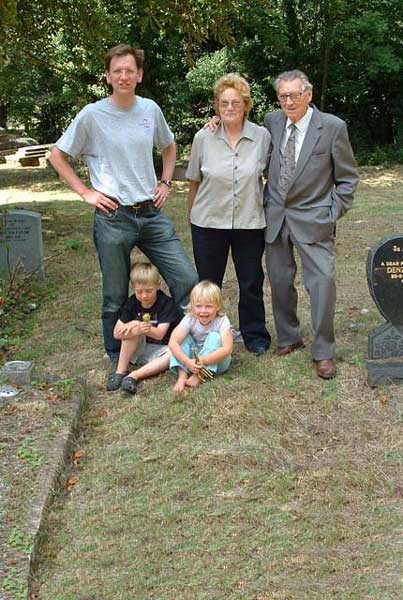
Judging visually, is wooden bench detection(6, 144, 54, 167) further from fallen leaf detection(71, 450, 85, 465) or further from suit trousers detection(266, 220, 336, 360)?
fallen leaf detection(71, 450, 85, 465)

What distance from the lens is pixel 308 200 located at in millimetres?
4703

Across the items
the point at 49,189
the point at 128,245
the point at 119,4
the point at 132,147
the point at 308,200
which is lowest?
the point at 49,189

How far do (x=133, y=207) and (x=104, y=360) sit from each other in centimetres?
128

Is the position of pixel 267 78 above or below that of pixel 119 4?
below

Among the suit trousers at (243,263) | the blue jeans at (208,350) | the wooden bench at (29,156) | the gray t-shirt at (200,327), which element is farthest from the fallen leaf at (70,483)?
the wooden bench at (29,156)

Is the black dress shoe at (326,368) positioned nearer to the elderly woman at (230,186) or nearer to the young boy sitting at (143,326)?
the elderly woman at (230,186)

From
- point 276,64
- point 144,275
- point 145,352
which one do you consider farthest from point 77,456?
point 276,64

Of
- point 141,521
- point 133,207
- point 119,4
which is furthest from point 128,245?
point 119,4

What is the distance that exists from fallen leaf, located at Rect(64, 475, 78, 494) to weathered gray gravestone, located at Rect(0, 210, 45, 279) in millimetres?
4348

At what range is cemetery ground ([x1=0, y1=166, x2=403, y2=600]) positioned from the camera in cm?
315

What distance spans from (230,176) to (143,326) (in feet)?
3.58

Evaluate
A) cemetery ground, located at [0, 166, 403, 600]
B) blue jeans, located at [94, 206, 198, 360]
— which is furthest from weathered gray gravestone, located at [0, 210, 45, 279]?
blue jeans, located at [94, 206, 198, 360]

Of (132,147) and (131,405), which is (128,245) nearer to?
(132,147)

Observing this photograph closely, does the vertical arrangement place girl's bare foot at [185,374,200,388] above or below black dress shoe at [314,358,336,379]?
below
